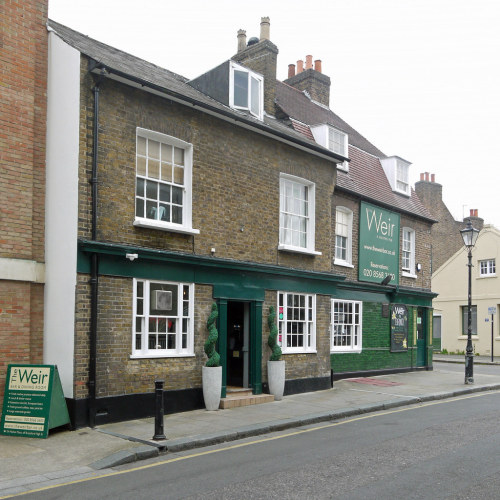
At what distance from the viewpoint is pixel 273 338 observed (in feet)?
45.0

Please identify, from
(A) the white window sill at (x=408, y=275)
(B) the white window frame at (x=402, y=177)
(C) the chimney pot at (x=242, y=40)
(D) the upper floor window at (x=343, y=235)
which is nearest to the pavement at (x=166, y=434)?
(D) the upper floor window at (x=343, y=235)

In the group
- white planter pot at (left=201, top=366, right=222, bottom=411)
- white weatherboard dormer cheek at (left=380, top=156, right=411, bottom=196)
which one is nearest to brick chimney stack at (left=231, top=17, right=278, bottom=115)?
white weatherboard dormer cheek at (left=380, top=156, right=411, bottom=196)

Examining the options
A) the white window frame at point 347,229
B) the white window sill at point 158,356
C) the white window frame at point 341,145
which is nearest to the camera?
the white window sill at point 158,356

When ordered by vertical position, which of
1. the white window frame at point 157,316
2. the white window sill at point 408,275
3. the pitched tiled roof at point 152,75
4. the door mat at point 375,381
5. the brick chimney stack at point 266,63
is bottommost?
the door mat at point 375,381

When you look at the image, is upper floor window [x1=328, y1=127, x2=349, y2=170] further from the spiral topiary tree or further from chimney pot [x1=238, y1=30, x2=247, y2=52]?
the spiral topiary tree

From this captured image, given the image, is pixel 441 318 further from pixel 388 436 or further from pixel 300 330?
pixel 388 436

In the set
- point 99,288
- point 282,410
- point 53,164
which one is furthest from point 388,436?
point 53,164

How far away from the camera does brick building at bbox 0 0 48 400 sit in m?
9.95

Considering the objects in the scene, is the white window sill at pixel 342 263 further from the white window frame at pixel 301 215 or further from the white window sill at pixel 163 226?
the white window sill at pixel 163 226

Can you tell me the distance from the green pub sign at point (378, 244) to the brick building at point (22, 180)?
1128 centimetres

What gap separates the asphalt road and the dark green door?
1180 centimetres

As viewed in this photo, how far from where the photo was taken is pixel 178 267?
11.9 metres

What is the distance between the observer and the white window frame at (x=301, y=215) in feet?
48.4

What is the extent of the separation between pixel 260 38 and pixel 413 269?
10202mm
